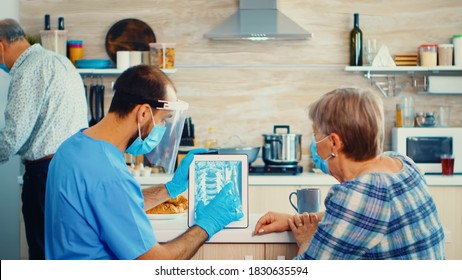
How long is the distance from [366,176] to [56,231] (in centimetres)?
90

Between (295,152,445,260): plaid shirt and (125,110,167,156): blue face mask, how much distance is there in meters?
A: 0.66

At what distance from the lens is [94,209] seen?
2.04m

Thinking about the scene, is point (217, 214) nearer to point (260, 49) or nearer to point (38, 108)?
point (38, 108)

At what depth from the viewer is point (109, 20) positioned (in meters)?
5.06

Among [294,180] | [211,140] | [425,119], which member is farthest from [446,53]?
[211,140]

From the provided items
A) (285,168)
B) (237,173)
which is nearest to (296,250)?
(237,173)

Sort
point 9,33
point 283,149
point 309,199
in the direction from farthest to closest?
point 283,149 → point 9,33 → point 309,199

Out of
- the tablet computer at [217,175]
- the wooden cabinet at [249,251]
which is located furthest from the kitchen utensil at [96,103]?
the wooden cabinet at [249,251]

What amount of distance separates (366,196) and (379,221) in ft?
0.24

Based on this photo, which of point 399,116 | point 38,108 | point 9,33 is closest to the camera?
point 38,108

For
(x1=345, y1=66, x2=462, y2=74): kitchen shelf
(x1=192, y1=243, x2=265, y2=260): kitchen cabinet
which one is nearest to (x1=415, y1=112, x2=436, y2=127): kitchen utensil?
(x1=345, y1=66, x2=462, y2=74): kitchen shelf

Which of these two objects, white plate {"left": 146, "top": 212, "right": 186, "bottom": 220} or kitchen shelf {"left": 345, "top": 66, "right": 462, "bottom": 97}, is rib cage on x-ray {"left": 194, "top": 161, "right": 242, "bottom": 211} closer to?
white plate {"left": 146, "top": 212, "right": 186, "bottom": 220}

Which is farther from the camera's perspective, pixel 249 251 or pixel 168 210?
pixel 168 210
